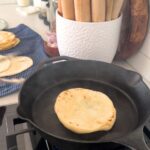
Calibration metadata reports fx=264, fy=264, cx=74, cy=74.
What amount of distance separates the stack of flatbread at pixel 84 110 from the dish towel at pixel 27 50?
0.14 metres

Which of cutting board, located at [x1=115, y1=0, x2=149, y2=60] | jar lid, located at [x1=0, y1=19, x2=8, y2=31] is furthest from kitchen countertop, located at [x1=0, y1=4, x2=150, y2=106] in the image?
cutting board, located at [x1=115, y1=0, x2=149, y2=60]

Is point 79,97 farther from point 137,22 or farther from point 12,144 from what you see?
point 137,22

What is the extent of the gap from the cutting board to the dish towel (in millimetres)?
219

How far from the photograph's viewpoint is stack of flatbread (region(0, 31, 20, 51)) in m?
0.77

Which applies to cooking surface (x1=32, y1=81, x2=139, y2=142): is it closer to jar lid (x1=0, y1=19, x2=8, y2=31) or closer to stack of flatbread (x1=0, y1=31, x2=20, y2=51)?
stack of flatbread (x1=0, y1=31, x2=20, y2=51)

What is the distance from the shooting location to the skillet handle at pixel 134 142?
1.30ft

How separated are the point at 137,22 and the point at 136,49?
8cm

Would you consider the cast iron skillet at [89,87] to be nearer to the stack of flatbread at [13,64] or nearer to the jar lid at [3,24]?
the stack of flatbread at [13,64]

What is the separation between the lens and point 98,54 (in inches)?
25.6

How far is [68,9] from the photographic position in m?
0.61

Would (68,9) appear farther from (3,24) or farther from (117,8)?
(3,24)

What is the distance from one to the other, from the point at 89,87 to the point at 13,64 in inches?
8.9

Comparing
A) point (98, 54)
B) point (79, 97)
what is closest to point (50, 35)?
point (98, 54)

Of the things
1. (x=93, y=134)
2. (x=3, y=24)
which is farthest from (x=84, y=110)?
(x=3, y=24)
